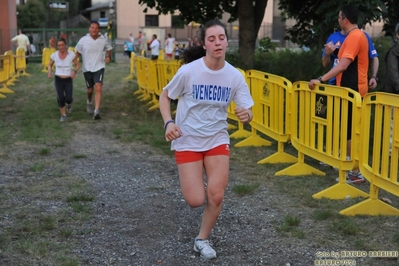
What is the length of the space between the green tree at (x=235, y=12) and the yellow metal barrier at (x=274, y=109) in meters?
5.49

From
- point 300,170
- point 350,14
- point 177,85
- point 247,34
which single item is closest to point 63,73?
point 247,34

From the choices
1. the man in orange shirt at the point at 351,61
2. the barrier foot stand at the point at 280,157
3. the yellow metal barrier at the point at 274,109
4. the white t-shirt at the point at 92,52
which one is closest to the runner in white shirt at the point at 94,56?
the white t-shirt at the point at 92,52

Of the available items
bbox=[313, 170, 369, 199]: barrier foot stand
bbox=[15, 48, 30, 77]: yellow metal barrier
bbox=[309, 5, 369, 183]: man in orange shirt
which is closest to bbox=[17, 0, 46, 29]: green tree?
bbox=[15, 48, 30, 77]: yellow metal barrier

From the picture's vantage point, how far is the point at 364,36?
708cm

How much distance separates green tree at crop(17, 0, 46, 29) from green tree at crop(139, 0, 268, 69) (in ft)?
133

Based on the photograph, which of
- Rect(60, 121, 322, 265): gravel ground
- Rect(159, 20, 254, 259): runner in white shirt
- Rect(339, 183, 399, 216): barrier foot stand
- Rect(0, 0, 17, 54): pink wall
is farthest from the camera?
Rect(0, 0, 17, 54): pink wall

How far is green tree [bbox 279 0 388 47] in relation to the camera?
34.3 ft

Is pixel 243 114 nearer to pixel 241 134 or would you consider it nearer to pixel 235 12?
pixel 241 134

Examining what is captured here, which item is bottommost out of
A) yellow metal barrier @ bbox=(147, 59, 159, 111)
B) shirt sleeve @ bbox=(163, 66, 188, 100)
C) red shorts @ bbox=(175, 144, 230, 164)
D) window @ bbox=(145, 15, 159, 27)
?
yellow metal barrier @ bbox=(147, 59, 159, 111)

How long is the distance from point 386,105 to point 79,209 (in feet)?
10.5

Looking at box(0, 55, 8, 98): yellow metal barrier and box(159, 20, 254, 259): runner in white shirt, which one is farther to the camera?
box(0, 55, 8, 98): yellow metal barrier

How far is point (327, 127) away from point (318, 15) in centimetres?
607

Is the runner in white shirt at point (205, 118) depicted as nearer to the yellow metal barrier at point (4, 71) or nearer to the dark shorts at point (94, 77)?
the dark shorts at point (94, 77)

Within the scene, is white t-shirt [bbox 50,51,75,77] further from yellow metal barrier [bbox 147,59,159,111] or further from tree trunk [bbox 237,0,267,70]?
tree trunk [bbox 237,0,267,70]
